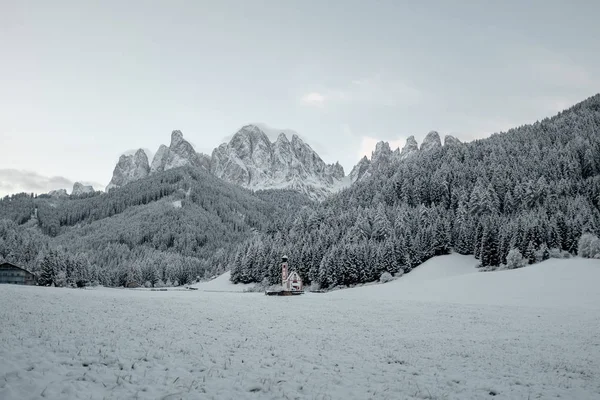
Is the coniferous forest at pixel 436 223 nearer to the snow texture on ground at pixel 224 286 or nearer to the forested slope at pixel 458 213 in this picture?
the forested slope at pixel 458 213

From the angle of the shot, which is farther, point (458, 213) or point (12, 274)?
point (458, 213)

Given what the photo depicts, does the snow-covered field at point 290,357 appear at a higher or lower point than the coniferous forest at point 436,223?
lower

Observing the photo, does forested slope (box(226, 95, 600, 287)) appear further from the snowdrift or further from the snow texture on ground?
the snowdrift

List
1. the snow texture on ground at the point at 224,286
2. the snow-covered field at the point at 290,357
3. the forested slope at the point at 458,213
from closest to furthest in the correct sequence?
the snow-covered field at the point at 290,357, the forested slope at the point at 458,213, the snow texture on ground at the point at 224,286

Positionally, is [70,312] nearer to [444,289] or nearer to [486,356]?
[486,356]

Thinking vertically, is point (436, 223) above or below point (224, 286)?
above

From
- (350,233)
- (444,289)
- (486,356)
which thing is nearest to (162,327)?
(486,356)

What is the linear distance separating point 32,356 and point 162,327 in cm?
834

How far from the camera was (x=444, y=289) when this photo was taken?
56.2 meters

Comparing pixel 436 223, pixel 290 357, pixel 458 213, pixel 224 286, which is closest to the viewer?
pixel 290 357

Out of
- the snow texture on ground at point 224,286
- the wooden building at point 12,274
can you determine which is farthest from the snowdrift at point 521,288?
the wooden building at point 12,274

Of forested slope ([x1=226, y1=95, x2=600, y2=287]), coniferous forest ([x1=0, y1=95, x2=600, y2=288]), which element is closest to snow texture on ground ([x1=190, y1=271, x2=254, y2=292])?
coniferous forest ([x1=0, y1=95, x2=600, y2=288])

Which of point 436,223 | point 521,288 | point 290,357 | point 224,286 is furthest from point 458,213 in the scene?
point 290,357

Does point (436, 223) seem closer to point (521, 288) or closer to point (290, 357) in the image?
point (521, 288)
